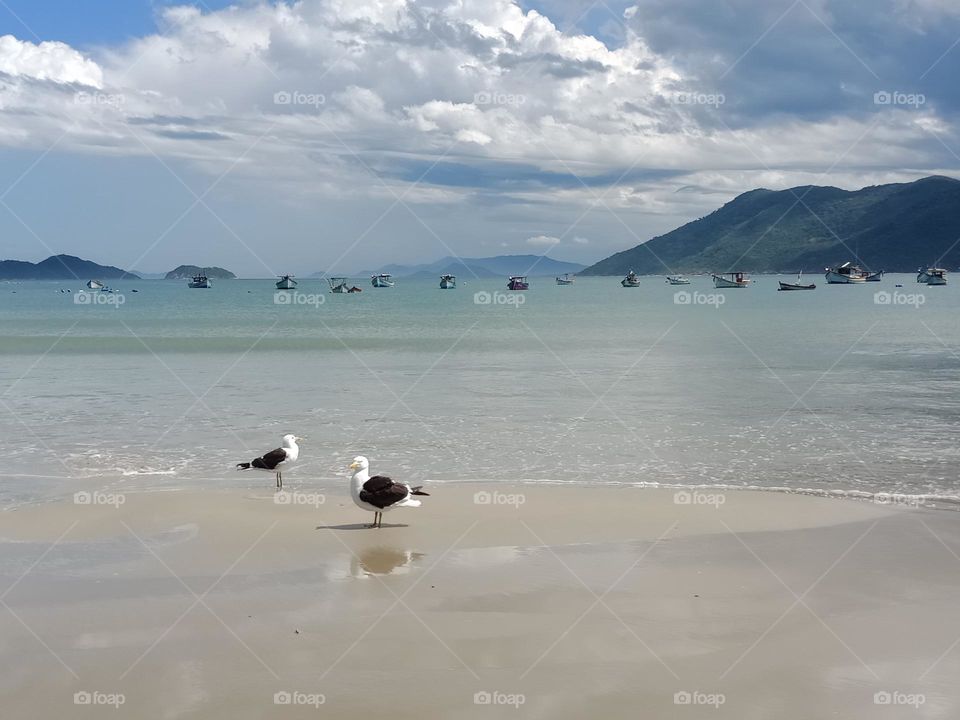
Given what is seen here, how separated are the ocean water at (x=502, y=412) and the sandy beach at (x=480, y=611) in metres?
2.74

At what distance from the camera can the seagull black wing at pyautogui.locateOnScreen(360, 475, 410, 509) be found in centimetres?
1148

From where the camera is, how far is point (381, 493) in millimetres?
11500

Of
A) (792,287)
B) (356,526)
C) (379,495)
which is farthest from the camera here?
(792,287)

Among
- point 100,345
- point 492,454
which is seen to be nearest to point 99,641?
point 492,454

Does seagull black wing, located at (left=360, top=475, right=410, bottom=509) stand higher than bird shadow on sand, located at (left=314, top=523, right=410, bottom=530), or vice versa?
seagull black wing, located at (left=360, top=475, right=410, bottom=509)

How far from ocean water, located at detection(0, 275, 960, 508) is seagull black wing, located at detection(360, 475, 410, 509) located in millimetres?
3220

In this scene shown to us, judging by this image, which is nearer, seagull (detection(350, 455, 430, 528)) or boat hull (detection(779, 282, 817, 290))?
seagull (detection(350, 455, 430, 528))

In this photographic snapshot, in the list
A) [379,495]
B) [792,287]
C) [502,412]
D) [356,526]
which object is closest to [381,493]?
[379,495]

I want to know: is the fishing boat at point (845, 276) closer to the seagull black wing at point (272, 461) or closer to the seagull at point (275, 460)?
the seagull at point (275, 460)

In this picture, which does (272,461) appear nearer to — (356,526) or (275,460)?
(275,460)

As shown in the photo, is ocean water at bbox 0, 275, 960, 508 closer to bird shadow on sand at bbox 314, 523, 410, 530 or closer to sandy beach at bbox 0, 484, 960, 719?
sandy beach at bbox 0, 484, 960, 719

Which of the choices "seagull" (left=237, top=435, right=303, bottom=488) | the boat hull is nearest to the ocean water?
"seagull" (left=237, top=435, right=303, bottom=488)

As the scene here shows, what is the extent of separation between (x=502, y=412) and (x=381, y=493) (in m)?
10.2

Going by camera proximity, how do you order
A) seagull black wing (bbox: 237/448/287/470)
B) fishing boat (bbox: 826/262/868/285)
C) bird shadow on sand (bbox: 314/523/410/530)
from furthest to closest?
fishing boat (bbox: 826/262/868/285), seagull black wing (bbox: 237/448/287/470), bird shadow on sand (bbox: 314/523/410/530)
